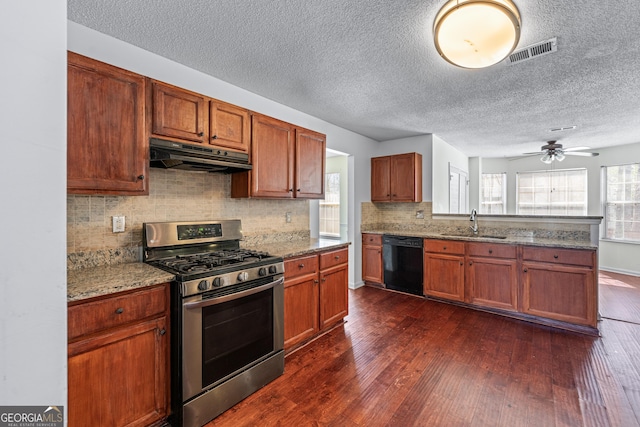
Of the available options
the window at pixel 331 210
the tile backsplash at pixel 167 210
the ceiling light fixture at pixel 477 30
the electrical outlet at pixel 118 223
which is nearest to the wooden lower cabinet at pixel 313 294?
the tile backsplash at pixel 167 210

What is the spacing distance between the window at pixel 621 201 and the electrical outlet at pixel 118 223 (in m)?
7.98

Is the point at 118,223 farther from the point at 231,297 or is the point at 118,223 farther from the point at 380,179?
the point at 380,179

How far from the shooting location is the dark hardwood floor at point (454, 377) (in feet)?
6.12

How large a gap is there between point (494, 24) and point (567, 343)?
3024 millimetres

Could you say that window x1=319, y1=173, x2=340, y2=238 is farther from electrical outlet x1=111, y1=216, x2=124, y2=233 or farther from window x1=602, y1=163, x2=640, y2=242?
window x1=602, y1=163, x2=640, y2=242

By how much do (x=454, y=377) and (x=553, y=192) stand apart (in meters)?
6.34

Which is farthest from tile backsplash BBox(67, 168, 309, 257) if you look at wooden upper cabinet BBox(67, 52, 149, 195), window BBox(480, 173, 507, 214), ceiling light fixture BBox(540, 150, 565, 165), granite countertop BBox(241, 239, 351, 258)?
window BBox(480, 173, 507, 214)

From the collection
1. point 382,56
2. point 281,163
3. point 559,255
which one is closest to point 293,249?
point 281,163

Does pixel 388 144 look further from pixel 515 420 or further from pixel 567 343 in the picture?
pixel 515 420

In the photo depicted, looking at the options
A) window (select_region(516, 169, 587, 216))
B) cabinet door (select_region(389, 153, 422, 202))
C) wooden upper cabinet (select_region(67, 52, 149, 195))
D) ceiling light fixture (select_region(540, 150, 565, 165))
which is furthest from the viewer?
window (select_region(516, 169, 587, 216))

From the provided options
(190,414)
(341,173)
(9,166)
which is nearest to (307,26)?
(9,166)

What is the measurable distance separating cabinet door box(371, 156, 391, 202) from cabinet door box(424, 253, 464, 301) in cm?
127

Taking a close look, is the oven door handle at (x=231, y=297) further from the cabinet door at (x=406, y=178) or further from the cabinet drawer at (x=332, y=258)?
the cabinet door at (x=406, y=178)

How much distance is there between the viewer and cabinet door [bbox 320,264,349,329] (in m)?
2.89
